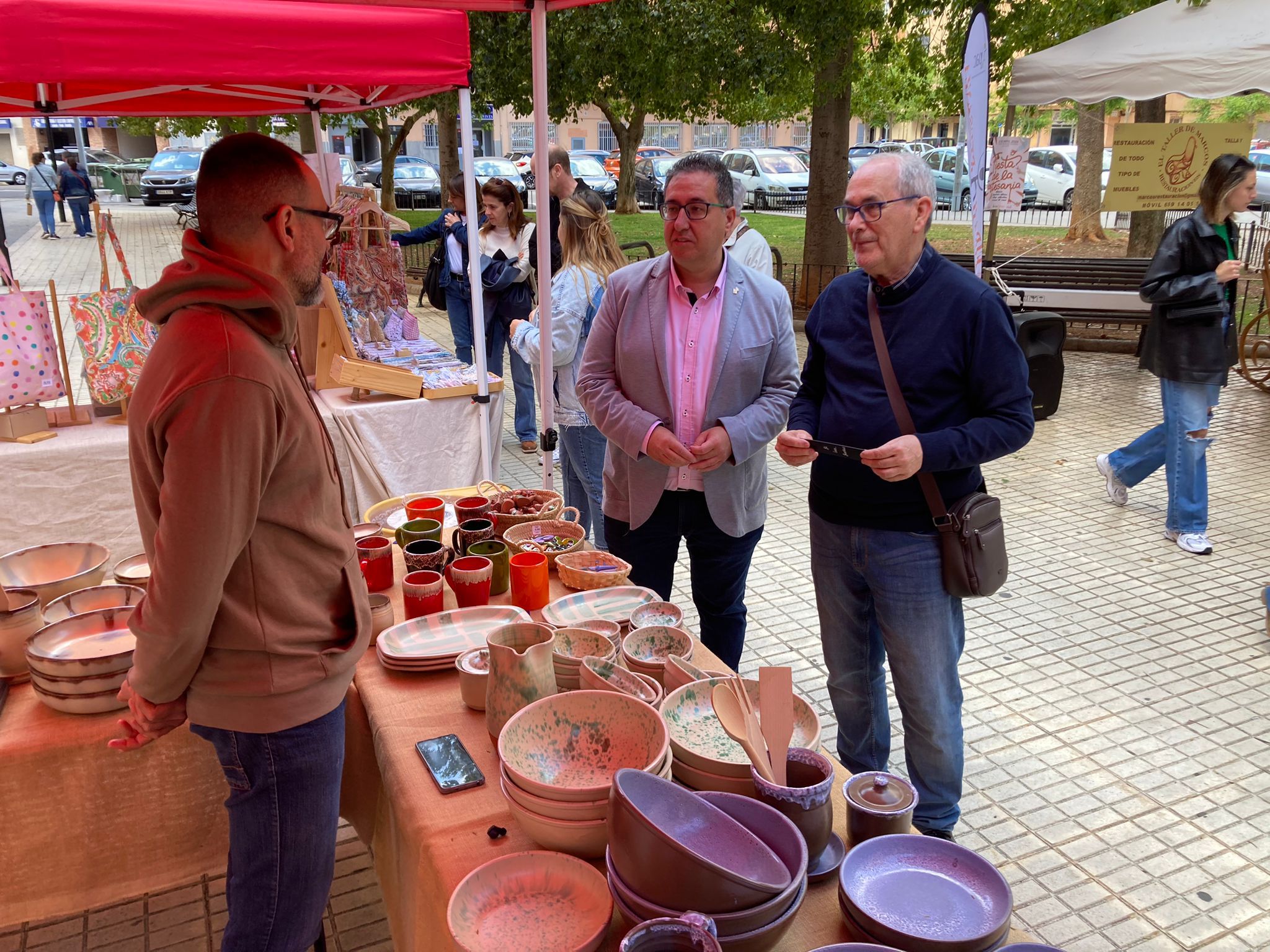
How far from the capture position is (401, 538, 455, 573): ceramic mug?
2477mm

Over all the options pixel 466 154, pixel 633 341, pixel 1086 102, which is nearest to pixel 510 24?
pixel 1086 102

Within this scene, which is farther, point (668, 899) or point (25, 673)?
point (25, 673)

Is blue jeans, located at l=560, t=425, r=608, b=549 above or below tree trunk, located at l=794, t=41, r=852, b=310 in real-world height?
below

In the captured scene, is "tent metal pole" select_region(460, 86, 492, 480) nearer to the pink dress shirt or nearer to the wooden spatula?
the pink dress shirt

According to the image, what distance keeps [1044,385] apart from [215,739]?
581 centimetres

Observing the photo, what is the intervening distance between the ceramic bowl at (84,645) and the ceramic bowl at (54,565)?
248 mm

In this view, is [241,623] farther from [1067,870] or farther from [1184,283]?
[1184,283]

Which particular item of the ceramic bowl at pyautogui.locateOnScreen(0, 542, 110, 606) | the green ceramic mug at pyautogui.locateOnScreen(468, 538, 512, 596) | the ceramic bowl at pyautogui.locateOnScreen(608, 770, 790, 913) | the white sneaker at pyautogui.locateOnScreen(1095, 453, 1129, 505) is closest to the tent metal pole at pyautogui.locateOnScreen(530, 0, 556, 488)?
the green ceramic mug at pyautogui.locateOnScreen(468, 538, 512, 596)

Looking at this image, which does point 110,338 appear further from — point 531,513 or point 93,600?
point 531,513

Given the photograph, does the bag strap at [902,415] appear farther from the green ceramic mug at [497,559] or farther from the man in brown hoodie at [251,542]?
the man in brown hoodie at [251,542]

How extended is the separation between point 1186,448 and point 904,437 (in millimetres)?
3494

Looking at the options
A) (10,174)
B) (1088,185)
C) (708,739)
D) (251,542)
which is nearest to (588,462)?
(708,739)

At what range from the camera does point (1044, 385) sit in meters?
6.15

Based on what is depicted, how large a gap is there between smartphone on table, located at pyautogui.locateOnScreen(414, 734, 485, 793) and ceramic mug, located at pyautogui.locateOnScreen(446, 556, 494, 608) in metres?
0.55
